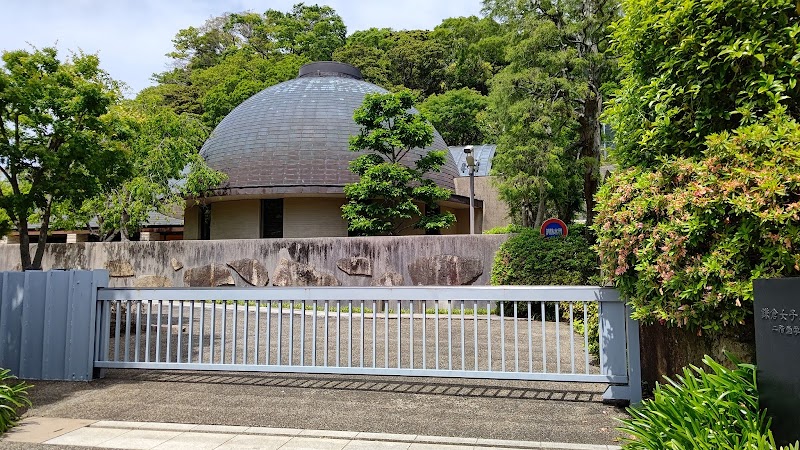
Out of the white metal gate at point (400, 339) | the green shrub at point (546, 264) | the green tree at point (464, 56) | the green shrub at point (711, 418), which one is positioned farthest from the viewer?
the green tree at point (464, 56)

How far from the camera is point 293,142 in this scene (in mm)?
24453

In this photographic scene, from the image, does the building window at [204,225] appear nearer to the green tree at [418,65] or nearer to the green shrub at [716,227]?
the green shrub at [716,227]

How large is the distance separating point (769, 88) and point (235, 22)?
208ft

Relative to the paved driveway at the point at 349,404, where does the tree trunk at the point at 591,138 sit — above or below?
above

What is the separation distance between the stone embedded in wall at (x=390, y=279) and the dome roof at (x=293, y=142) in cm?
674

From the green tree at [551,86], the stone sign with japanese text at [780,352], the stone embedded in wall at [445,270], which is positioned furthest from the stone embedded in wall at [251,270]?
the stone sign with japanese text at [780,352]

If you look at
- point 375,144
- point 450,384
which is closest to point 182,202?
point 375,144

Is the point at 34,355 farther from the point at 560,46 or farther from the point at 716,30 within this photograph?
the point at 560,46

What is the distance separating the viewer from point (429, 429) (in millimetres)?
5141

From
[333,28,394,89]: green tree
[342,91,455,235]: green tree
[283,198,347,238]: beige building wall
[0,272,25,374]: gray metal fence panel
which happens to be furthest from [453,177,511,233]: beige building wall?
[0,272,25,374]: gray metal fence panel

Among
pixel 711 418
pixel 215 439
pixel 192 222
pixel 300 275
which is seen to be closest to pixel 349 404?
pixel 215 439

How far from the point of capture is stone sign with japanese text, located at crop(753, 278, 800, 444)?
3158mm

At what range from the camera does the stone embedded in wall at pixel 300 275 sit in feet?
56.6

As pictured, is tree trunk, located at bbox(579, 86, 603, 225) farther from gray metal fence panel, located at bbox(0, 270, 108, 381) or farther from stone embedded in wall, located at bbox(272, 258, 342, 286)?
gray metal fence panel, located at bbox(0, 270, 108, 381)
